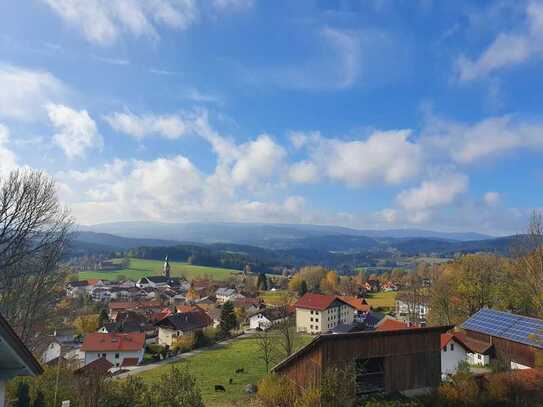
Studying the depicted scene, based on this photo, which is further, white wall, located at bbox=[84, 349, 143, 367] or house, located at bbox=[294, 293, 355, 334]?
house, located at bbox=[294, 293, 355, 334]

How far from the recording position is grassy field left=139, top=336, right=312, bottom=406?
25750 mm

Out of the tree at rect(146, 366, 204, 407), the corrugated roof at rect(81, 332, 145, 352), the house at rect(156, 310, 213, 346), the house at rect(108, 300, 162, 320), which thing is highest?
the tree at rect(146, 366, 204, 407)

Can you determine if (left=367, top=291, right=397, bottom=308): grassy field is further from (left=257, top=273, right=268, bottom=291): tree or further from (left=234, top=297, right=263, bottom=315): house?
(left=257, top=273, right=268, bottom=291): tree

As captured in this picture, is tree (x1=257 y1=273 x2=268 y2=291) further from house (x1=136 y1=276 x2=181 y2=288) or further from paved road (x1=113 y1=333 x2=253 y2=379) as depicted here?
paved road (x1=113 y1=333 x2=253 y2=379)

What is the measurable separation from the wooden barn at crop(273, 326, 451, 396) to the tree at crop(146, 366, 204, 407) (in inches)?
245

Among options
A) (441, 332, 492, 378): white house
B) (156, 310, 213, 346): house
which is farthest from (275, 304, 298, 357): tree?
(156, 310, 213, 346): house

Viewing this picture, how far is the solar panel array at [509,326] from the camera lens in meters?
29.7

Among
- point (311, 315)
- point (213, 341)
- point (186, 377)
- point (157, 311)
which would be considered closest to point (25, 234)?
point (186, 377)

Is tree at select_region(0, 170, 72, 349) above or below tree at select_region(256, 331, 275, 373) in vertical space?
above

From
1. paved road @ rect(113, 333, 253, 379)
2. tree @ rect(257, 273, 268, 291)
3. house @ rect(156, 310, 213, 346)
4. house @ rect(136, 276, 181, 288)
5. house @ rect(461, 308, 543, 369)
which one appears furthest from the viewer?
house @ rect(136, 276, 181, 288)

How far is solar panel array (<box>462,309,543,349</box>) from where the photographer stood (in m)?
29.7

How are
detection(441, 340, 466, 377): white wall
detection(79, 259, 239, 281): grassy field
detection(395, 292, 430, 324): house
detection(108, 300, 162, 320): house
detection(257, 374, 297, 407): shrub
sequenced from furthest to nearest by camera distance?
1. detection(79, 259, 239, 281): grassy field
2. detection(108, 300, 162, 320): house
3. detection(395, 292, 430, 324): house
4. detection(441, 340, 466, 377): white wall
5. detection(257, 374, 297, 407): shrub

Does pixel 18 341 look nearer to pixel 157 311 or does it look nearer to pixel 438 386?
pixel 438 386

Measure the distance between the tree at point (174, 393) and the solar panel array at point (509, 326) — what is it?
27.1m
